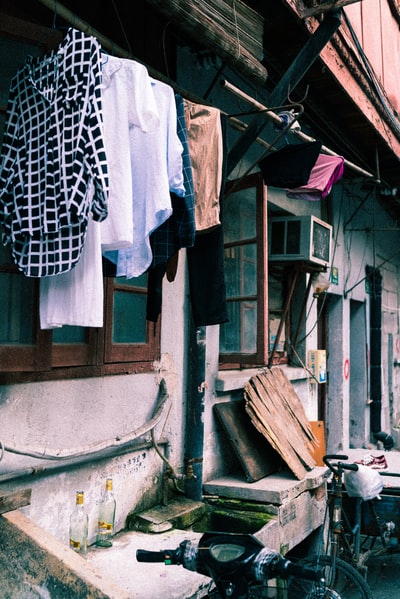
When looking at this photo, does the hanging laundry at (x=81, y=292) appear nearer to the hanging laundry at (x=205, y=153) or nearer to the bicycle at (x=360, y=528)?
the hanging laundry at (x=205, y=153)

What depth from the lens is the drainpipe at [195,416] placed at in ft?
16.6

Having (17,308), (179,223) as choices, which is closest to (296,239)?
(179,223)

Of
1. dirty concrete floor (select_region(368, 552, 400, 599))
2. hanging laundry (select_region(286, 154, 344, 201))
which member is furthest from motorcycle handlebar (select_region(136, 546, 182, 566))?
dirty concrete floor (select_region(368, 552, 400, 599))

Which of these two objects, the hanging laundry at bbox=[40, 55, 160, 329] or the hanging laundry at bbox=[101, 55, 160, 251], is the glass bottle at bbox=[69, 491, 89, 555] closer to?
the hanging laundry at bbox=[40, 55, 160, 329]

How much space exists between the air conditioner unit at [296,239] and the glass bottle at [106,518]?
368cm

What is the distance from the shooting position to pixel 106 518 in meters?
4.23

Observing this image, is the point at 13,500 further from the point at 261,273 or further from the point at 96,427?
the point at 261,273

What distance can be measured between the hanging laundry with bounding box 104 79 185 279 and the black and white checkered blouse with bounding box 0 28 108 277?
0.41 metres

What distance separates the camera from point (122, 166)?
3033 millimetres

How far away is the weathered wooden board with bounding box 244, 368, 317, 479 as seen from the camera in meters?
5.64

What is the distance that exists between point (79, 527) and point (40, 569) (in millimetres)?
1049

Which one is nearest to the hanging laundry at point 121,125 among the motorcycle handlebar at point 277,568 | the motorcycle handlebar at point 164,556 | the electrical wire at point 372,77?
the motorcycle handlebar at point 164,556

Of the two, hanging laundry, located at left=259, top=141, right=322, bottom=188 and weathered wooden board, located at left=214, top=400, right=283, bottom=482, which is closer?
hanging laundry, located at left=259, top=141, right=322, bottom=188

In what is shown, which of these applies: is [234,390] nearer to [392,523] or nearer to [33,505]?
[392,523]
